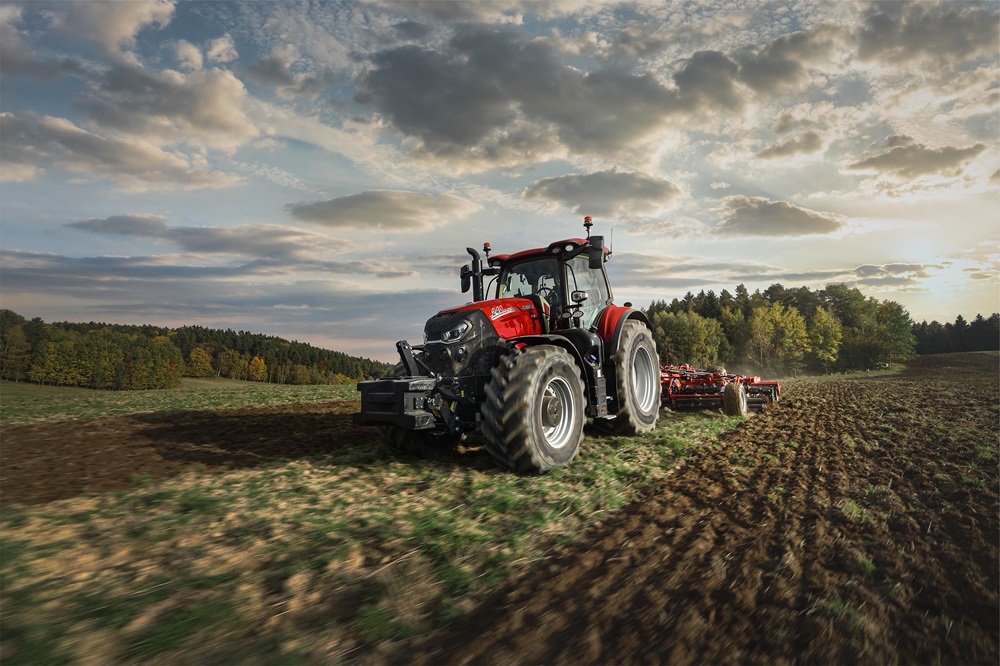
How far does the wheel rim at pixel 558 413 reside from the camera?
6.26 meters

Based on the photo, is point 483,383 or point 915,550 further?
point 483,383

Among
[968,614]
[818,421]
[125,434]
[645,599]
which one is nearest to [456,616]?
[645,599]

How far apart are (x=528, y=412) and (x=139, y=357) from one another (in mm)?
75841

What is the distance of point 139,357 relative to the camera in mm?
66562

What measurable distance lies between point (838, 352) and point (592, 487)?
64.5 m

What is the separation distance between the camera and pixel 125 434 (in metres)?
8.97

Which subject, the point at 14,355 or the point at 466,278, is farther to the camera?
the point at 14,355

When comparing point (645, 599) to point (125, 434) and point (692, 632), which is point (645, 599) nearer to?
point (692, 632)

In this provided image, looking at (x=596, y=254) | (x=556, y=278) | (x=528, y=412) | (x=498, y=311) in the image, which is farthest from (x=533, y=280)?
(x=528, y=412)

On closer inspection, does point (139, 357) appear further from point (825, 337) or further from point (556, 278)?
point (825, 337)

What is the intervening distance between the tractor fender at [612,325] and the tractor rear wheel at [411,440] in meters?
2.48

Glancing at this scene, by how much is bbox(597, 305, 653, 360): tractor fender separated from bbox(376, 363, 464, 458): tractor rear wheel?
2477 mm

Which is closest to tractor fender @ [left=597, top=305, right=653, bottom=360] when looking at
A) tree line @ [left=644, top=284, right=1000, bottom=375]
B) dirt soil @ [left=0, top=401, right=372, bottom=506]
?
dirt soil @ [left=0, top=401, right=372, bottom=506]

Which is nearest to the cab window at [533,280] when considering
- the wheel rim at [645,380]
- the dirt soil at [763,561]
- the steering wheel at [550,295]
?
the steering wheel at [550,295]
